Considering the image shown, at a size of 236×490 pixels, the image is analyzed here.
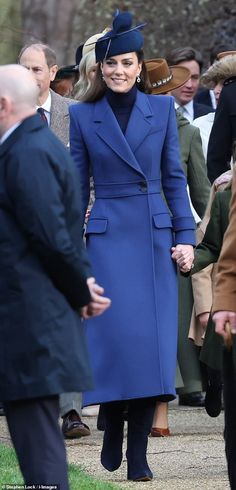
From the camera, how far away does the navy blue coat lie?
581 centimetres

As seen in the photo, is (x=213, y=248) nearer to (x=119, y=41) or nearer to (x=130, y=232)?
(x=130, y=232)

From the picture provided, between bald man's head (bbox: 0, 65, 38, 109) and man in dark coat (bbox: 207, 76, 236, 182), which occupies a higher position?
bald man's head (bbox: 0, 65, 38, 109)

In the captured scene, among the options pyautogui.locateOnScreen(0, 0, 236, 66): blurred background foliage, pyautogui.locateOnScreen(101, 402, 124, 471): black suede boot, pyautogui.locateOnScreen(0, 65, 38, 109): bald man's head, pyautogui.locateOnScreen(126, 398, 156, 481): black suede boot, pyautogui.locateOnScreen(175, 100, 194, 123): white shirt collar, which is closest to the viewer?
pyautogui.locateOnScreen(0, 65, 38, 109): bald man's head

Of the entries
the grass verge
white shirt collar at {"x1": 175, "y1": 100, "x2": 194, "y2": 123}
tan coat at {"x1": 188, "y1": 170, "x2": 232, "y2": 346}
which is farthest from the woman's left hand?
white shirt collar at {"x1": 175, "y1": 100, "x2": 194, "y2": 123}

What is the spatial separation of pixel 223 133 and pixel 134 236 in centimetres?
256

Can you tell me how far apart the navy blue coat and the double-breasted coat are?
7.25ft

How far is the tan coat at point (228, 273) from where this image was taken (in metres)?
6.78

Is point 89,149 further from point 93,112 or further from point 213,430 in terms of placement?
point 213,430

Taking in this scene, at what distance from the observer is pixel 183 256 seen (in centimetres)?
828

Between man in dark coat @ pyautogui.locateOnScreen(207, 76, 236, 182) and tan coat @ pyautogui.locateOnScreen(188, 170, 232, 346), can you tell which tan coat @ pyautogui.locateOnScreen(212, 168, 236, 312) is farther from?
man in dark coat @ pyautogui.locateOnScreen(207, 76, 236, 182)

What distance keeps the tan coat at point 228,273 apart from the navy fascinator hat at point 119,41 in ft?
5.74

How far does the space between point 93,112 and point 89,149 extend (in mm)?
199

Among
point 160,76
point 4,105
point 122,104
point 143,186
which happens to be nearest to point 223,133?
point 160,76

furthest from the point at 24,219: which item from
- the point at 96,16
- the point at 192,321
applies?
the point at 96,16
